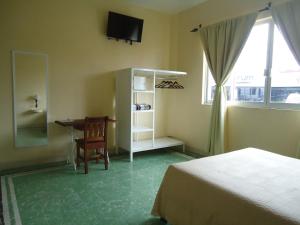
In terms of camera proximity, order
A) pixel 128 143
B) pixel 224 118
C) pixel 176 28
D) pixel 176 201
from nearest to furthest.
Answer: pixel 176 201
pixel 224 118
pixel 128 143
pixel 176 28

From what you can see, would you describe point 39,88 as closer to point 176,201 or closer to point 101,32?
point 101,32

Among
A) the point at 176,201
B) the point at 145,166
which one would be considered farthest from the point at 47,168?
the point at 176,201

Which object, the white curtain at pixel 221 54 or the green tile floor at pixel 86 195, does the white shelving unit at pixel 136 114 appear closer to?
the green tile floor at pixel 86 195

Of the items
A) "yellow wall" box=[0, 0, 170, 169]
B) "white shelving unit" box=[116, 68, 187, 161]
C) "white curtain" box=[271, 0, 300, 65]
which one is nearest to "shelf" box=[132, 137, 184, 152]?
"white shelving unit" box=[116, 68, 187, 161]

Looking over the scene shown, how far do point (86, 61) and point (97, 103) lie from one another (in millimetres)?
744

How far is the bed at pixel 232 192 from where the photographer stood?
130cm

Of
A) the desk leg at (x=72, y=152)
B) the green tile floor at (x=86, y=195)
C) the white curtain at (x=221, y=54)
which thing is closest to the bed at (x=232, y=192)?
the green tile floor at (x=86, y=195)

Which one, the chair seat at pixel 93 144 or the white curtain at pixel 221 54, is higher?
the white curtain at pixel 221 54

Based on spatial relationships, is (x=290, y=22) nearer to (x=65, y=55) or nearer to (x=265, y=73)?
(x=265, y=73)

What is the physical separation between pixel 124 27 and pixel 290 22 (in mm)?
2518

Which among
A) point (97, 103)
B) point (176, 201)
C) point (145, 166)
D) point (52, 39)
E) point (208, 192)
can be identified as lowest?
point (145, 166)

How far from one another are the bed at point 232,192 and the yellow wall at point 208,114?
33.1 inches

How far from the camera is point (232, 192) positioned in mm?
1466

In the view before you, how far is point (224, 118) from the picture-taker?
11.6 feet
